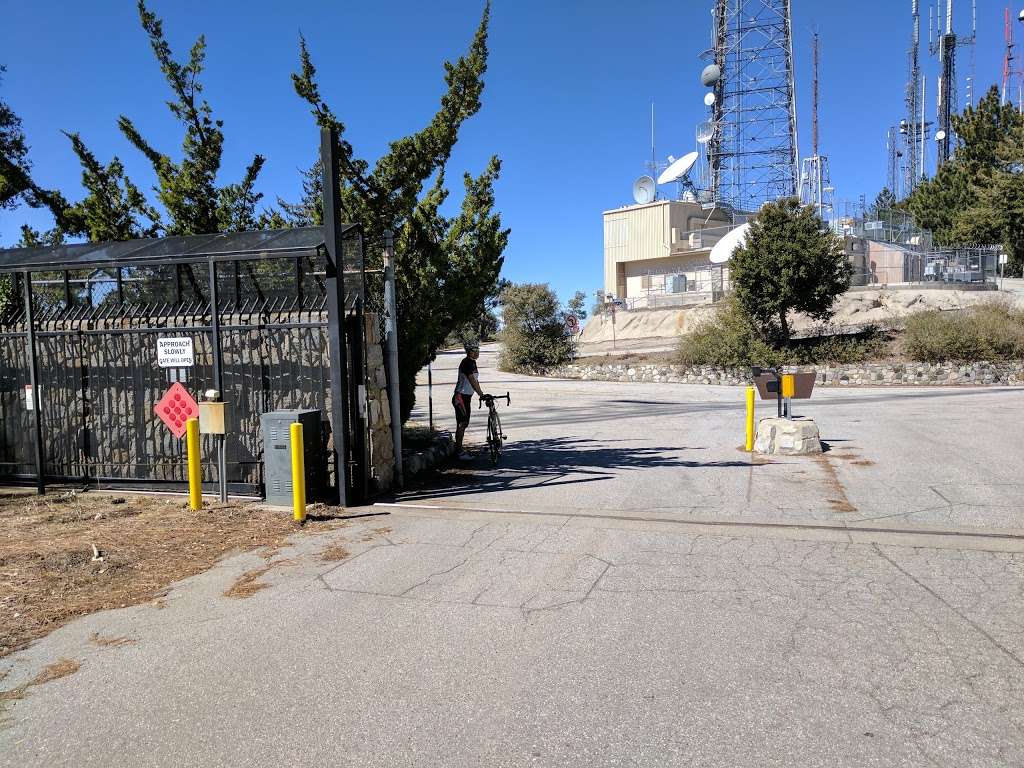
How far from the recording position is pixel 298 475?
746cm

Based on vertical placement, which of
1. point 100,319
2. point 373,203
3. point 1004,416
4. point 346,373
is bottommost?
point 1004,416

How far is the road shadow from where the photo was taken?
9.48 metres

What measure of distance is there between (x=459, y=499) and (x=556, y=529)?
6.23 ft

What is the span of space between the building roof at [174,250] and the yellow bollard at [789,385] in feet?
23.4

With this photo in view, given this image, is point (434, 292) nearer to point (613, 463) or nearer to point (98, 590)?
point (613, 463)

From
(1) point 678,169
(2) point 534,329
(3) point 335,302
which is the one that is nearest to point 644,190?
(1) point 678,169

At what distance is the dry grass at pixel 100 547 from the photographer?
17.2ft

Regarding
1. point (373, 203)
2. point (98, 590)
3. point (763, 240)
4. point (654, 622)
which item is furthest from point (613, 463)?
point (763, 240)

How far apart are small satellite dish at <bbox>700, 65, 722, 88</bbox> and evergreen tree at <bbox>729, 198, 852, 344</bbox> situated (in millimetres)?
30365

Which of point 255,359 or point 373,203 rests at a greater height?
point 373,203

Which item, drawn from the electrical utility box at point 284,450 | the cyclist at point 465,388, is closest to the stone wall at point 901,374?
the cyclist at point 465,388

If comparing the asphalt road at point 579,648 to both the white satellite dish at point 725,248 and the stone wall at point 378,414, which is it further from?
the white satellite dish at point 725,248

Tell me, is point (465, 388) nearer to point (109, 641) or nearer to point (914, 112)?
point (109, 641)

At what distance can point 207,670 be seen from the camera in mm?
4109
